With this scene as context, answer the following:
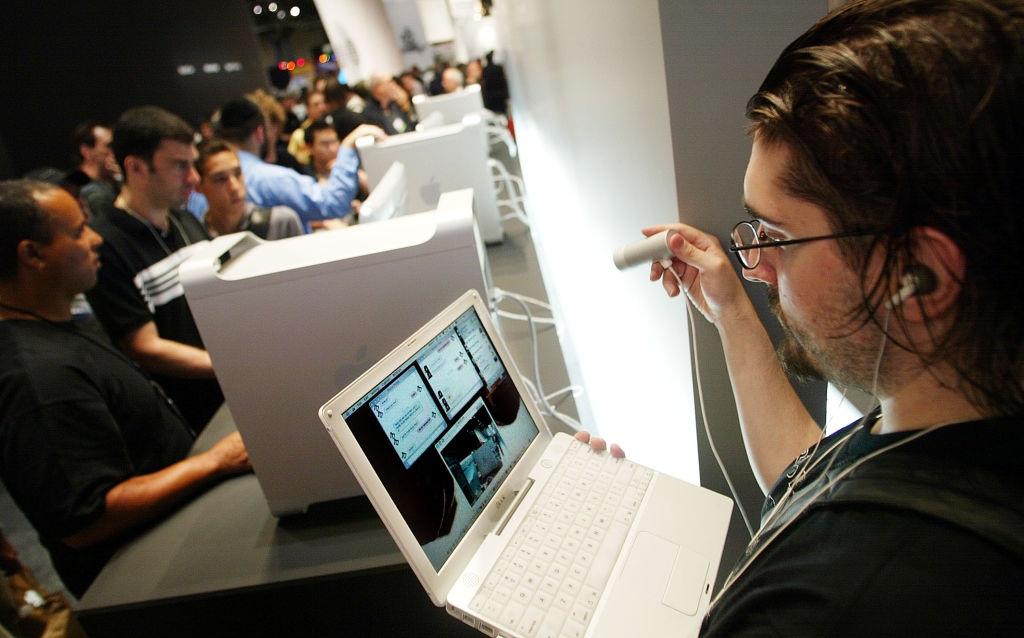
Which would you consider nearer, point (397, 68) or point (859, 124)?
point (859, 124)

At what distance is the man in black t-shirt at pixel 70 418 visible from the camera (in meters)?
0.88

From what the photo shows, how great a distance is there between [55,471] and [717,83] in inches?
45.7

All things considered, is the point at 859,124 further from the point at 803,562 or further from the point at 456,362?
the point at 456,362

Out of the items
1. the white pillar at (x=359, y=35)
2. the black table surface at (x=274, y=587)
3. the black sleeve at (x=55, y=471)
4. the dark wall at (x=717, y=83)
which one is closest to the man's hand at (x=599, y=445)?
the dark wall at (x=717, y=83)

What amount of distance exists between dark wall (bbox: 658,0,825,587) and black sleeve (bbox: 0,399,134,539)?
1.05 m

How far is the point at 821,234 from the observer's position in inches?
17.2

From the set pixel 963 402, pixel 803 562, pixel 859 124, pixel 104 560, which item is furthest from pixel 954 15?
pixel 104 560

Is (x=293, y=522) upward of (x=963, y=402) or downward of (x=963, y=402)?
downward

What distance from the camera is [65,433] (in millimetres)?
894

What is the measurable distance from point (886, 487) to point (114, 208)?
1.96 m

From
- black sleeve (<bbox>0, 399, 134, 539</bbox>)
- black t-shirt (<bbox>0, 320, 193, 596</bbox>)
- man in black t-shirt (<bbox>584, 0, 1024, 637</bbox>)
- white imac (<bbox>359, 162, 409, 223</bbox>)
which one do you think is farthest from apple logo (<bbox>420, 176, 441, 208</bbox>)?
man in black t-shirt (<bbox>584, 0, 1024, 637</bbox>)

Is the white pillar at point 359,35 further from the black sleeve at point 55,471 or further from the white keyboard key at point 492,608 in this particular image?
the white keyboard key at point 492,608

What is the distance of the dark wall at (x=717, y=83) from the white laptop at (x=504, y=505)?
9.5 inches

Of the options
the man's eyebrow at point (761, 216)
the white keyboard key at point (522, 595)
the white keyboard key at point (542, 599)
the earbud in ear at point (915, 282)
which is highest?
the man's eyebrow at point (761, 216)
